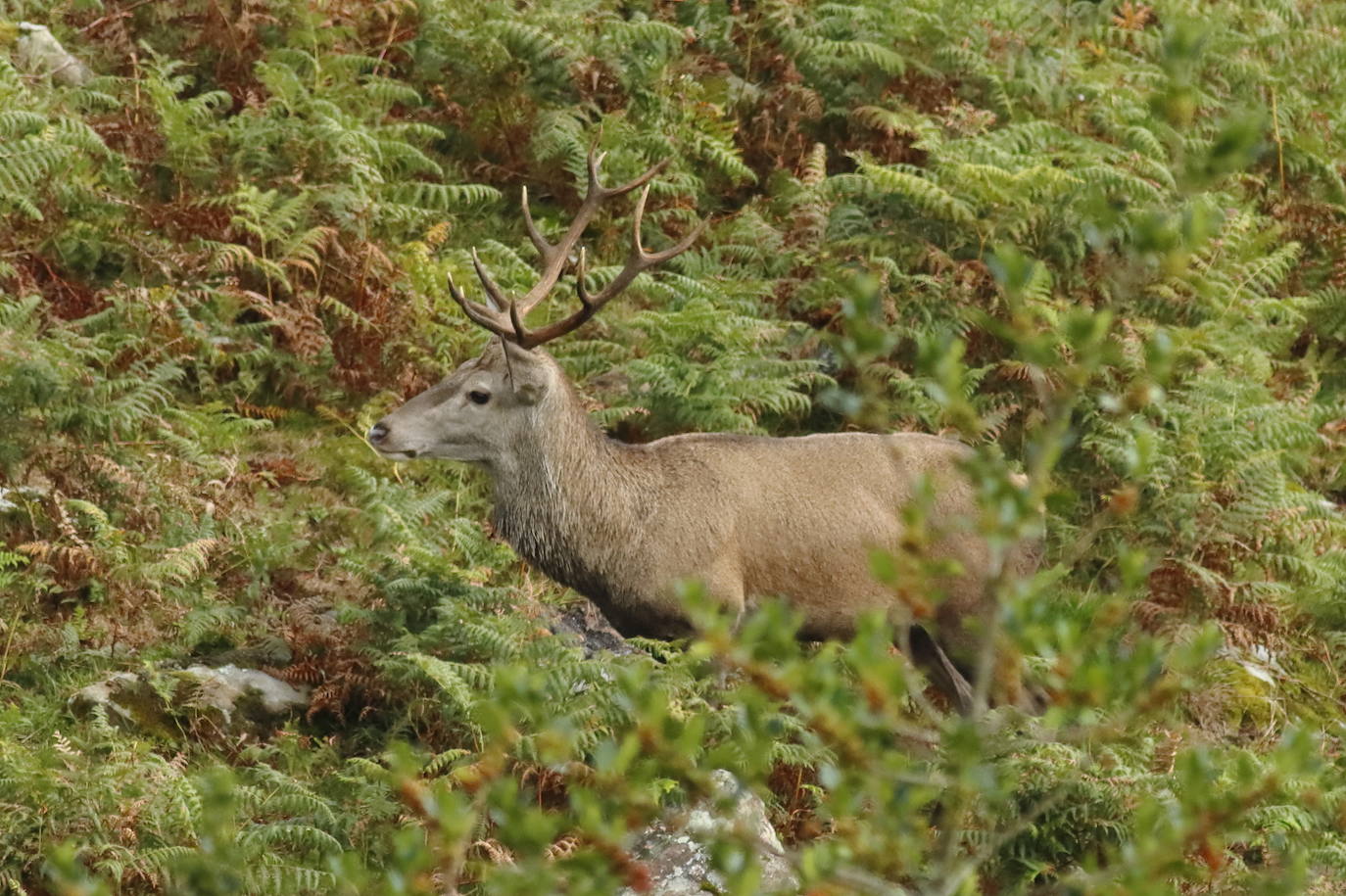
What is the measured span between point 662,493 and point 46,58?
610cm

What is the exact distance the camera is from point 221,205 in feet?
35.0

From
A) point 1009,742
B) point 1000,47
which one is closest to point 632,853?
point 1009,742

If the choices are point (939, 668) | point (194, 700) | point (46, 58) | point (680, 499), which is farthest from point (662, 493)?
point (46, 58)

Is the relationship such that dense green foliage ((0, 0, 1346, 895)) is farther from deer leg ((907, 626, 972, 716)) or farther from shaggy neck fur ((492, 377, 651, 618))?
deer leg ((907, 626, 972, 716))

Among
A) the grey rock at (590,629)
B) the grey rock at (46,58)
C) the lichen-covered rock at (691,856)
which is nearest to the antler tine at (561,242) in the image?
the grey rock at (590,629)

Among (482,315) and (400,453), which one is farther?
(400,453)

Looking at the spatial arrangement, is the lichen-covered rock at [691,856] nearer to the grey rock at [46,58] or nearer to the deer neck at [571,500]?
the deer neck at [571,500]

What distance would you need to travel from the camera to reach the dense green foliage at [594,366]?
22.6ft

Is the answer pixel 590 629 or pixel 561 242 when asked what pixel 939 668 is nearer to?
pixel 590 629

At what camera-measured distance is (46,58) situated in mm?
11672

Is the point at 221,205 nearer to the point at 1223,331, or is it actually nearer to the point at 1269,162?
the point at 1223,331

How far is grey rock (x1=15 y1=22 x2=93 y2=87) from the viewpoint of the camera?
38.0 ft

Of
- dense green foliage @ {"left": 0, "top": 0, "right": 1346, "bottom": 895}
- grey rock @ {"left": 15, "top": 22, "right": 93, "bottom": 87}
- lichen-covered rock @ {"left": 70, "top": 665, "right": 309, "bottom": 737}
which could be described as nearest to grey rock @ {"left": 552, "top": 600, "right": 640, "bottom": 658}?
dense green foliage @ {"left": 0, "top": 0, "right": 1346, "bottom": 895}

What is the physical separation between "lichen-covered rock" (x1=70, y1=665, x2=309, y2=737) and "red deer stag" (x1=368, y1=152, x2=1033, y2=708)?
4.03 feet
